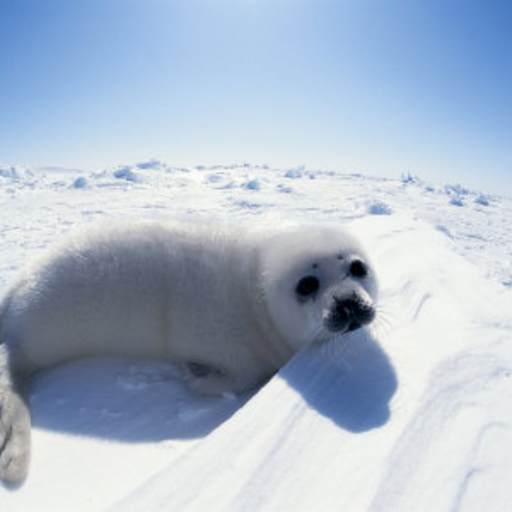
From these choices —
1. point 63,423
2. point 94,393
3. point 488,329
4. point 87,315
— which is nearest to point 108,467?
point 63,423

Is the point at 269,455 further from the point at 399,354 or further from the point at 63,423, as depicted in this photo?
the point at 63,423

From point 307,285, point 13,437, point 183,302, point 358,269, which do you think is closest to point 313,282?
point 307,285

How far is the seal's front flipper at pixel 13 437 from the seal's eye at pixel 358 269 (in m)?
1.68

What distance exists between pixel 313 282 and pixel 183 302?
2.47 feet

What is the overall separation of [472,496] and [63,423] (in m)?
1.60

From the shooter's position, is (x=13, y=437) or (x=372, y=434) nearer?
(x=372, y=434)

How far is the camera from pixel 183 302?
2438 millimetres

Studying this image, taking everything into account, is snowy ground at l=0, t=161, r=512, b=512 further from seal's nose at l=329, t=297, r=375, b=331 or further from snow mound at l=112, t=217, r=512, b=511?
seal's nose at l=329, t=297, r=375, b=331

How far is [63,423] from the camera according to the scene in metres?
1.87

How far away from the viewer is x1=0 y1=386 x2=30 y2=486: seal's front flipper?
152 centimetres

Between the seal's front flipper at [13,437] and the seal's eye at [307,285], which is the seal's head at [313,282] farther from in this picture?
the seal's front flipper at [13,437]

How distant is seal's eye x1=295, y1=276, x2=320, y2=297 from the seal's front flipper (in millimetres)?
1391

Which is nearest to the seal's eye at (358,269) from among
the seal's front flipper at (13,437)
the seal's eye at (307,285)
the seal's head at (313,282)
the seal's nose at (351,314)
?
the seal's head at (313,282)

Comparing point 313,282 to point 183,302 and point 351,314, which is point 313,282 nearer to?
point 351,314
